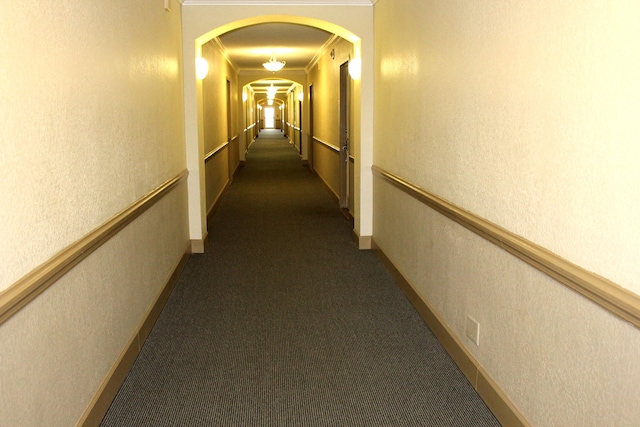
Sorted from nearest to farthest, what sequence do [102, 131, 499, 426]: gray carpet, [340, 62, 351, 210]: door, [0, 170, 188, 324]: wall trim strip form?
[0, 170, 188, 324]: wall trim strip < [102, 131, 499, 426]: gray carpet < [340, 62, 351, 210]: door

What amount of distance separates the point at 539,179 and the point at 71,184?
2.04m

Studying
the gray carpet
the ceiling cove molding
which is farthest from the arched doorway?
the gray carpet

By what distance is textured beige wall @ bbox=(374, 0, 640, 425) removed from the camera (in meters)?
2.18

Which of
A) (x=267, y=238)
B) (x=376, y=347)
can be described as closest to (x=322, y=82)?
(x=267, y=238)

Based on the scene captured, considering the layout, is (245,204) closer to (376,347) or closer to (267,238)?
(267,238)

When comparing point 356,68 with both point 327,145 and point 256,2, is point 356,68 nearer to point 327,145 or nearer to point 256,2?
point 256,2

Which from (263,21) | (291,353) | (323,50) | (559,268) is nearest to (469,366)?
(291,353)

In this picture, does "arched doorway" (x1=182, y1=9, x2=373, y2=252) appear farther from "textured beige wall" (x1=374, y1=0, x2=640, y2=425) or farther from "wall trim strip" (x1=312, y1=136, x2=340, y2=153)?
"wall trim strip" (x1=312, y1=136, x2=340, y2=153)

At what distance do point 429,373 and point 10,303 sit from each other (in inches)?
96.1

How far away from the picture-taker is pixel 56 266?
8.70 ft

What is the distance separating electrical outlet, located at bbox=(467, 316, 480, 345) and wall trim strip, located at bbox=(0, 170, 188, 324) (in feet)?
6.71

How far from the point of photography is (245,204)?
434 inches

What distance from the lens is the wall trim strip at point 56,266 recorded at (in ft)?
7.27

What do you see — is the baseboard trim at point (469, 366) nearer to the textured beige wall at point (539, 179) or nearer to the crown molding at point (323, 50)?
the textured beige wall at point (539, 179)
